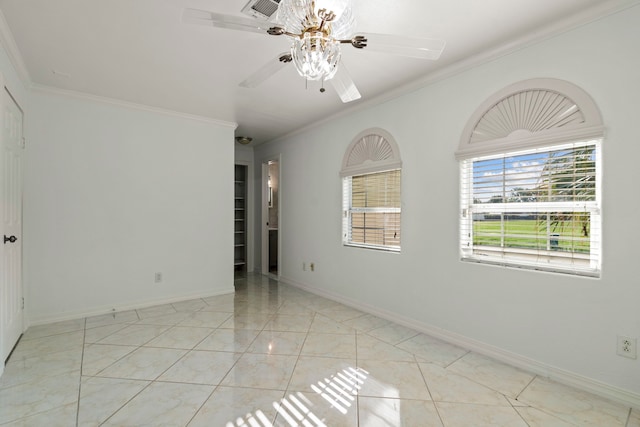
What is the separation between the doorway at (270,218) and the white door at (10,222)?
330cm

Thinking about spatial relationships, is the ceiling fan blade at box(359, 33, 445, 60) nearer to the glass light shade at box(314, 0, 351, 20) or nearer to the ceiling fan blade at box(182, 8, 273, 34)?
the glass light shade at box(314, 0, 351, 20)

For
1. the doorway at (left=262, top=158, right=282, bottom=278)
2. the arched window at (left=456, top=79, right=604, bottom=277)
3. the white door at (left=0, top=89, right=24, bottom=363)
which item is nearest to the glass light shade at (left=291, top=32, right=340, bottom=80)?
the arched window at (left=456, top=79, right=604, bottom=277)

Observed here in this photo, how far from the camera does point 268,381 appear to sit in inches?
85.4

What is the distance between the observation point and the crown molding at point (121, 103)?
3.24 meters

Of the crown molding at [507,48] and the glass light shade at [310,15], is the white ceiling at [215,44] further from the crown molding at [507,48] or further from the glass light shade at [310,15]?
the glass light shade at [310,15]

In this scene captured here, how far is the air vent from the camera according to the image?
6.17 ft

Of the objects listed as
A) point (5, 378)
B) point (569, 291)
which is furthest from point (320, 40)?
point (5, 378)

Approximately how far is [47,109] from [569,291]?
500cm

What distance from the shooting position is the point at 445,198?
9.39 ft

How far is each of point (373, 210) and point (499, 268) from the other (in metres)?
1.51

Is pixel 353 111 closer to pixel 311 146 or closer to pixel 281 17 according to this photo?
pixel 311 146

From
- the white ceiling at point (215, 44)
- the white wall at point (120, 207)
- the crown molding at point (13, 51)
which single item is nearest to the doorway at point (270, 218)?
the white wall at point (120, 207)

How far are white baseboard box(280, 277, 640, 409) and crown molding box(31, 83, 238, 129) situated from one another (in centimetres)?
323

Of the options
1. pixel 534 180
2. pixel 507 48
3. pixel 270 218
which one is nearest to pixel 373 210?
pixel 534 180
